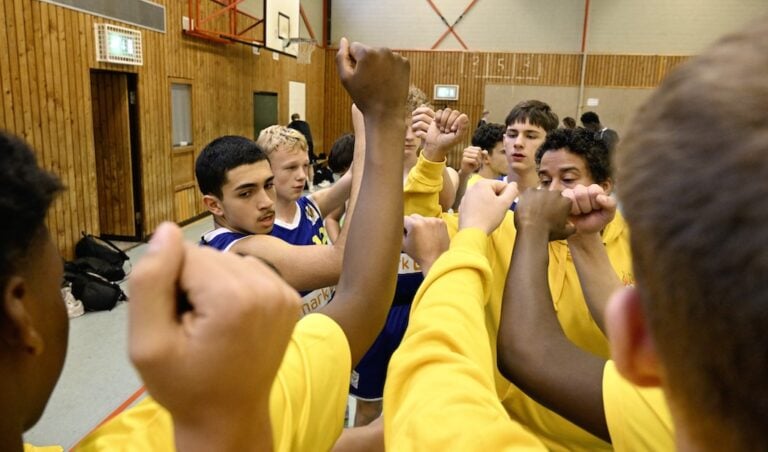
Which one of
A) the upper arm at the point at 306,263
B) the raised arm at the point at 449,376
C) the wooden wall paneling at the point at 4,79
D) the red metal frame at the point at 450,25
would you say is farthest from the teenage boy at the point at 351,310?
the red metal frame at the point at 450,25

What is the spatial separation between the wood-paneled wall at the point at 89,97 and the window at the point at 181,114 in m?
0.11

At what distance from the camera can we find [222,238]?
7.72 ft

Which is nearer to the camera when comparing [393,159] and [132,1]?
[393,159]

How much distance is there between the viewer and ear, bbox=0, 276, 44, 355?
0.68m

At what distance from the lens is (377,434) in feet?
6.49

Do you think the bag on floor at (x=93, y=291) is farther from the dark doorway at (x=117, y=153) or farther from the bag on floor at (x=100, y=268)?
the dark doorway at (x=117, y=153)

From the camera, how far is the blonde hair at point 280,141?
10.4 feet

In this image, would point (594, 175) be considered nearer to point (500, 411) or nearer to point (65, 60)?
point (500, 411)

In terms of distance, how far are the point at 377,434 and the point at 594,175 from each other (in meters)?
1.40

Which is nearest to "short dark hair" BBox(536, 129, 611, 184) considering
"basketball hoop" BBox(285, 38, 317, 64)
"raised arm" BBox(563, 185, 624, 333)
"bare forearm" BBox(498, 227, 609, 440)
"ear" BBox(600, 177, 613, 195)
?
"ear" BBox(600, 177, 613, 195)

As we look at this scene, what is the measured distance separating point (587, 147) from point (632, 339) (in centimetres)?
190

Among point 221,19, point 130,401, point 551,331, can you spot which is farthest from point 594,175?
point 221,19

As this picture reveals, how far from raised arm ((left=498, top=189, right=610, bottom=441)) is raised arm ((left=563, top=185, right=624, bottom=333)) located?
0.21 metres

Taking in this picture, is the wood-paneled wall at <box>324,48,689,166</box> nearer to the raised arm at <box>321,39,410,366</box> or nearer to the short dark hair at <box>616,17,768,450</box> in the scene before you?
the raised arm at <box>321,39,410,366</box>
